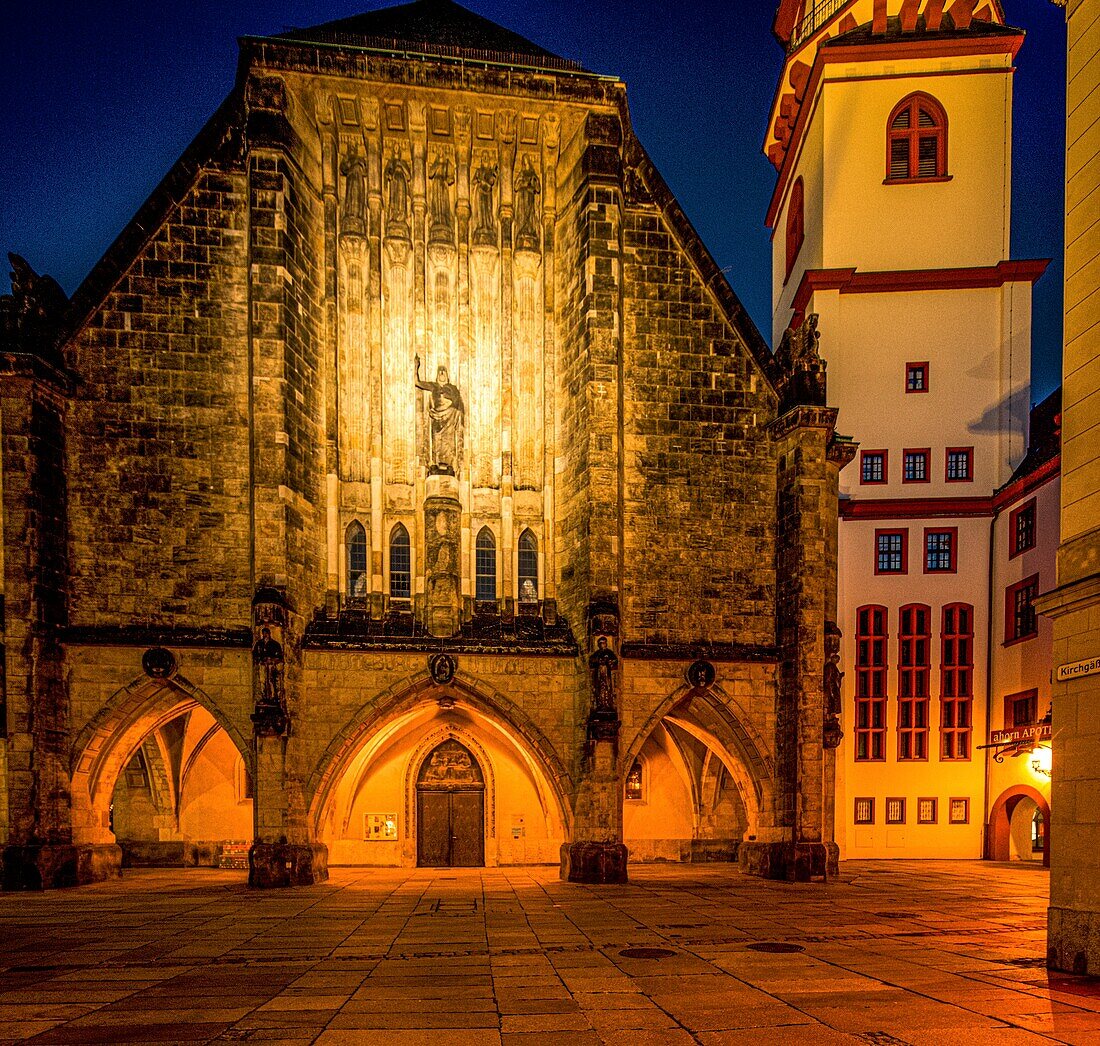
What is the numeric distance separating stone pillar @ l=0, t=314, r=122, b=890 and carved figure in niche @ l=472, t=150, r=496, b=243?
34.4 ft

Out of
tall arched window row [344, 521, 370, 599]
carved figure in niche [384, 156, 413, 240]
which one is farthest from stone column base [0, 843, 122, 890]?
carved figure in niche [384, 156, 413, 240]

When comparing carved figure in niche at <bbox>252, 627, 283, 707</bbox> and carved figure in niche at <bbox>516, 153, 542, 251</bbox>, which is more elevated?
carved figure in niche at <bbox>516, 153, 542, 251</bbox>

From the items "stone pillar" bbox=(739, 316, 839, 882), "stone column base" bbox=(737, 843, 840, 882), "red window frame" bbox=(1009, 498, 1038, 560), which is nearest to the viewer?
"stone column base" bbox=(737, 843, 840, 882)

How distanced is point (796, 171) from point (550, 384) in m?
19.6

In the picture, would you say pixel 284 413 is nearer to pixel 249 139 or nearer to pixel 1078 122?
pixel 249 139

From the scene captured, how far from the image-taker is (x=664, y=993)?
10.5 metres

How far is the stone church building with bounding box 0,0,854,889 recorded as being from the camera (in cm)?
2098

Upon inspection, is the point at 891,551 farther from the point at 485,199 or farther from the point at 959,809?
the point at 485,199

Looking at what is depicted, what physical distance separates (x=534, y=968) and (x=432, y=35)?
892 inches

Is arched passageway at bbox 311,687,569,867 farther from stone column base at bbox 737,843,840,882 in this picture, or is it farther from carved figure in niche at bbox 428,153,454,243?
carved figure in niche at bbox 428,153,454,243

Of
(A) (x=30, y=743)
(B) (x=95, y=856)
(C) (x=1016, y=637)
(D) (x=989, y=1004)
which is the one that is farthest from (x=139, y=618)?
(C) (x=1016, y=637)

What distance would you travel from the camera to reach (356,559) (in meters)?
23.9

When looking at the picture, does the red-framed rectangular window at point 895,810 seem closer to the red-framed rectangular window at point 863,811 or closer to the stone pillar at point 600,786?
the red-framed rectangular window at point 863,811

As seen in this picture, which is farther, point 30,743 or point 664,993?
point 30,743
